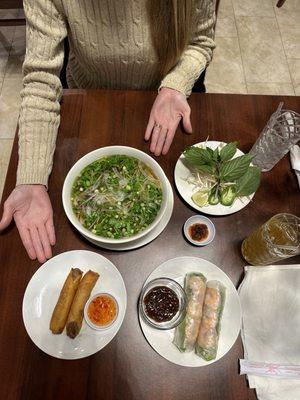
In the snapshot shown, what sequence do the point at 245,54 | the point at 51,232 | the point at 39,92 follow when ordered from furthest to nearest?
the point at 245,54 → the point at 39,92 → the point at 51,232

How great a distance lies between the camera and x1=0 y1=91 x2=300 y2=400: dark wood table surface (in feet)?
3.39

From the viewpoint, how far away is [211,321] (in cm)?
111

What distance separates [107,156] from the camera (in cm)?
124

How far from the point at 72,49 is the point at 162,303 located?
3.95 feet

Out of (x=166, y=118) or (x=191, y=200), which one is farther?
(x=166, y=118)

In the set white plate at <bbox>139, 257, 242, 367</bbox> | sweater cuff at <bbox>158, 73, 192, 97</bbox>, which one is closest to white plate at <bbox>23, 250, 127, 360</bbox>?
white plate at <bbox>139, 257, 242, 367</bbox>

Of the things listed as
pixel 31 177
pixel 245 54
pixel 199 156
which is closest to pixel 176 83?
pixel 199 156

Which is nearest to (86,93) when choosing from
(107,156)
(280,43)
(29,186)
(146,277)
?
(107,156)

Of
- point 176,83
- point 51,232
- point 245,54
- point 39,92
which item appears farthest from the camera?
point 245,54

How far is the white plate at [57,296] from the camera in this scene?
1.05 m

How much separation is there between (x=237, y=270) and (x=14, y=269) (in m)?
0.82

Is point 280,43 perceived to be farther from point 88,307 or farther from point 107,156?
point 88,307

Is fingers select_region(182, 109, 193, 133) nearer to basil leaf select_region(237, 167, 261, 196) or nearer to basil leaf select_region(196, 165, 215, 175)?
basil leaf select_region(196, 165, 215, 175)

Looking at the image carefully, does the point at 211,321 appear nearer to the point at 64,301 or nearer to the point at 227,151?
the point at 64,301
